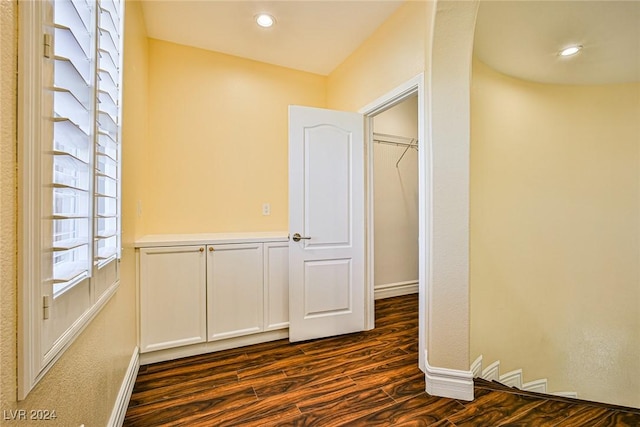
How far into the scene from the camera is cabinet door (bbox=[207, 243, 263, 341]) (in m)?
2.22

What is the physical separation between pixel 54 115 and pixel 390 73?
215 cm

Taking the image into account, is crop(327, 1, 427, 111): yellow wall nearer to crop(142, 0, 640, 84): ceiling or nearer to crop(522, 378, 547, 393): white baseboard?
crop(142, 0, 640, 84): ceiling

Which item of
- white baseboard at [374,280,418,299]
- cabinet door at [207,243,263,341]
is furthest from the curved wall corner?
white baseboard at [374,280,418,299]

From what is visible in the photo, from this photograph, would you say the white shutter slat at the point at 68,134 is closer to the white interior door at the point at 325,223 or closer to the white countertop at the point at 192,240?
the white countertop at the point at 192,240

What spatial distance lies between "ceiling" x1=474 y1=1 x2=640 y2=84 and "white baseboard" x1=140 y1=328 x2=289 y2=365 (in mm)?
2948

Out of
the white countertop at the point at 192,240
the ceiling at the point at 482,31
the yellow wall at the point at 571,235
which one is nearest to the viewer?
the ceiling at the point at 482,31

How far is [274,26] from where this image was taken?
7.68 ft

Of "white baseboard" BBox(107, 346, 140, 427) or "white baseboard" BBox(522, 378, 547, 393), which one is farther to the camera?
"white baseboard" BBox(522, 378, 547, 393)

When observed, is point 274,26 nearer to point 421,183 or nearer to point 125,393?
point 421,183

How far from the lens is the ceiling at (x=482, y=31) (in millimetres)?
1932

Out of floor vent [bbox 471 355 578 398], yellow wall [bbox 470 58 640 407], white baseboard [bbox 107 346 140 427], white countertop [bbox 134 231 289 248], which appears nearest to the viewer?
white baseboard [bbox 107 346 140 427]

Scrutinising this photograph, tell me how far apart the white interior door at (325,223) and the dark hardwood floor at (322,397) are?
331 mm

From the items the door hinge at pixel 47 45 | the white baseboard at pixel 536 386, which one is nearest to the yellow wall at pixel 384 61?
the door hinge at pixel 47 45

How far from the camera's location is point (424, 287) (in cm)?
188
